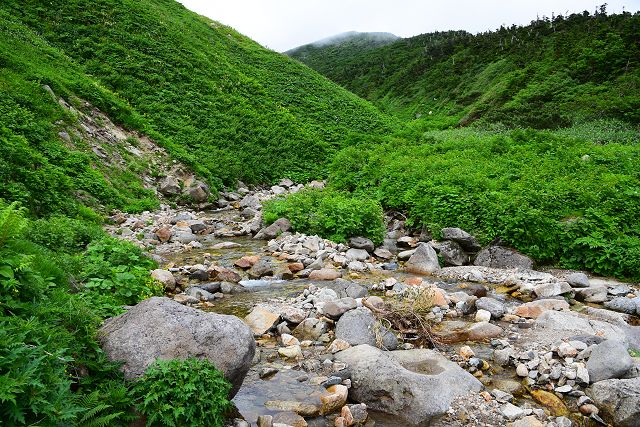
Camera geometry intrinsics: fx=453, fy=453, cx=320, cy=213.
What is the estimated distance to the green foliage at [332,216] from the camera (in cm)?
1372

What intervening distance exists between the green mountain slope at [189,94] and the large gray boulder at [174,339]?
1619 cm

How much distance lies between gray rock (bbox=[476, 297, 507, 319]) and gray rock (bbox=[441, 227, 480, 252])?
3563mm

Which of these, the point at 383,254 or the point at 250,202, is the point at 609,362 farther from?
the point at 250,202

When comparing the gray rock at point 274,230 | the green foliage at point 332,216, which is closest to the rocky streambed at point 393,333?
the green foliage at point 332,216

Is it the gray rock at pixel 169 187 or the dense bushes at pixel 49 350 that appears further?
the gray rock at pixel 169 187

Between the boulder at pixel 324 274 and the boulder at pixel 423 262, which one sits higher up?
the boulder at pixel 423 262

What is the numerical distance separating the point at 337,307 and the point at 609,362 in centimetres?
415

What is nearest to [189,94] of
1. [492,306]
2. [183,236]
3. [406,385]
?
[183,236]

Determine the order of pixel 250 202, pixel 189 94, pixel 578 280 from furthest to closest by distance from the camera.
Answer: pixel 189 94 < pixel 250 202 < pixel 578 280

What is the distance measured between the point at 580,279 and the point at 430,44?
320 ft

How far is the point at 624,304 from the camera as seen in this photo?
911 centimetres

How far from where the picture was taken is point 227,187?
22.2 m

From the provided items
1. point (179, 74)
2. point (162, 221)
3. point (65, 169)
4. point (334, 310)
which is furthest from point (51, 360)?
point (179, 74)

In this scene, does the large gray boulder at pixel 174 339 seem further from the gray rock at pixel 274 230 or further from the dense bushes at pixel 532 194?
the dense bushes at pixel 532 194
